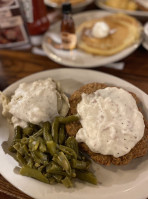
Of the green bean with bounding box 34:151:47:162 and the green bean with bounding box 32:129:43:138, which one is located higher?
the green bean with bounding box 32:129:43:138

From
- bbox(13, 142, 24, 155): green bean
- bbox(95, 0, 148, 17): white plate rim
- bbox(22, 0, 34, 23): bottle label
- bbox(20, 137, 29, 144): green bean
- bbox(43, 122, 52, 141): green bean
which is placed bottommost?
bbox(13, 142, 24, 155): green bean

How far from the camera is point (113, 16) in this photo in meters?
2.93

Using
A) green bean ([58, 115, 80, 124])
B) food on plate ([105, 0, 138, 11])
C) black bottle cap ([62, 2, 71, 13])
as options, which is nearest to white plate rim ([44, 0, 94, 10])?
food on plate ([105, 0, 138, 11])

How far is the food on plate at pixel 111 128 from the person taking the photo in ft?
4.97

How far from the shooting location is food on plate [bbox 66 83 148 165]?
152cm

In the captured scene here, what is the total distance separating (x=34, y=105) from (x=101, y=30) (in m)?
1.37

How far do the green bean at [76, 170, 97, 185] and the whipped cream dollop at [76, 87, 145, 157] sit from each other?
17 centimetres

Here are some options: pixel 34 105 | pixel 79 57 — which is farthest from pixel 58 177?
pixel 79 57

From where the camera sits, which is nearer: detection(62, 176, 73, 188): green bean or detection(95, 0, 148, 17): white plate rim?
detection(62, 176, 73, 188): green bean

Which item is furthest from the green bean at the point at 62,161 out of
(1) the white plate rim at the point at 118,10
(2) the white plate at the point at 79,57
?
(1) the white plate rim at the point at 118,10

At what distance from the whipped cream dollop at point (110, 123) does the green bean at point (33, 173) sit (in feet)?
1.23

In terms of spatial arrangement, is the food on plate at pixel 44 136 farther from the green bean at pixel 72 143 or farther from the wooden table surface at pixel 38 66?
the wooden table surface at pixel 38 66

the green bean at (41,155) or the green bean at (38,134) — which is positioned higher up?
the green bean at (38,134)

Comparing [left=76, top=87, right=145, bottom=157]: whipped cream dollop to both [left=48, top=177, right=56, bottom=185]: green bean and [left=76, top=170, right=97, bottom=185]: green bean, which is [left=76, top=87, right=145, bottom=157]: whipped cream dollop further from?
[left=48, top=177, right=56, bottom=185]: green bean
